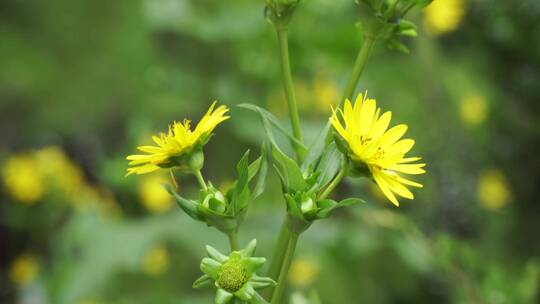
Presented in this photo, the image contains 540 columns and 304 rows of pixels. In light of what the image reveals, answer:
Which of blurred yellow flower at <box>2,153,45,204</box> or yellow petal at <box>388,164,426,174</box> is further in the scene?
blurred yellow flower at <box>2,153,45,204</box>

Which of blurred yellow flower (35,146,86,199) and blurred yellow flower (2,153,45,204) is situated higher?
blurred yellow flower (35,146,86,199)

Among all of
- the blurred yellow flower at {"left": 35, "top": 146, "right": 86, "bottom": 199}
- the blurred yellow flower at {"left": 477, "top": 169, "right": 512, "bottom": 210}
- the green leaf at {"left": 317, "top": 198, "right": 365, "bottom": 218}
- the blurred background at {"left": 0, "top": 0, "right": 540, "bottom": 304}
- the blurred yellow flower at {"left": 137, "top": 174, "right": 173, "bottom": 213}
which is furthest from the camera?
the blurred yellow flower at {"left": 35, "top": 146, "right": 86, "bottom": 199}

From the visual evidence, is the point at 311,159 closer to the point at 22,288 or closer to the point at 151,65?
the point at 151,65

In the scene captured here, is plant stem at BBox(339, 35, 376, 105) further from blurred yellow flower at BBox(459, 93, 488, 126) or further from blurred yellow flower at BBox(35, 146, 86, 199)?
blurred yellow flower at BBox(35, 146, 86, 199)

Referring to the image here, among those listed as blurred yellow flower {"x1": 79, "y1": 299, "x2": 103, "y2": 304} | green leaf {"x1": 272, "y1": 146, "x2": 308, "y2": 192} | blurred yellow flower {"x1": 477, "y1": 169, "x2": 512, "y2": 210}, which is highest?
blurred yellow flower {"x1": 477, "y1": 169, "x2": 512, "y2": 210}

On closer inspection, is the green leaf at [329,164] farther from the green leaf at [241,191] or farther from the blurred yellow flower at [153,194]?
the blurred yellow flower at [153,194]

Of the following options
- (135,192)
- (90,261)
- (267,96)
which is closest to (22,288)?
(135,192)

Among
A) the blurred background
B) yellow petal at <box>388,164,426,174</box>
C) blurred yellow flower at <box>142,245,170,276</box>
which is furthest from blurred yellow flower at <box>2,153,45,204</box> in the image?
yellow petal at <box>388,164,426,174</box>
